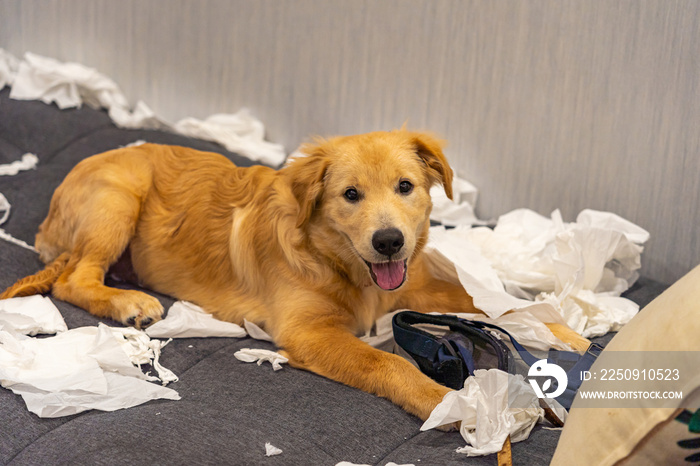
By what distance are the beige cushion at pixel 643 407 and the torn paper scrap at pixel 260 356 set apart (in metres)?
1.06

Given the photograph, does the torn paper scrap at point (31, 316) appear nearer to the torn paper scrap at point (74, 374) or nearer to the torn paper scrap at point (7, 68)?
the torn paper scrap at point (74, 374)

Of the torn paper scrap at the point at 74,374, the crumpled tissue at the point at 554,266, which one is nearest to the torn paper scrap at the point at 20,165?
the torn paper scrap at the point at 74,374

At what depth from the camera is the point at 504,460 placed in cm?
161

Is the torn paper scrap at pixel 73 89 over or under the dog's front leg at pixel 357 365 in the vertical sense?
over

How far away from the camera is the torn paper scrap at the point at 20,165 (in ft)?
11.7

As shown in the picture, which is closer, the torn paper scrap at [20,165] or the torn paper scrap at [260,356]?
the torn paper scrap at [260,356]

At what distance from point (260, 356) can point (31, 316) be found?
2.76 feet

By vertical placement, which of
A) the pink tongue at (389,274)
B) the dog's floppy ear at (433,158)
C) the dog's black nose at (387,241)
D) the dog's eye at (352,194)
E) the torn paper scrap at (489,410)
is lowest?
the torn paper scrap at (489,410)

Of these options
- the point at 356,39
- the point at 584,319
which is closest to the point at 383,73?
the point at 356,39

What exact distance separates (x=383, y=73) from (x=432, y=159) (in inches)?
66.5

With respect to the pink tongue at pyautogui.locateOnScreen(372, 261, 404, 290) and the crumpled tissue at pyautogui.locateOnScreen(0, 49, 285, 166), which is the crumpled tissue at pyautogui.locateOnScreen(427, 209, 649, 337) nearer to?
the pink tongue at pyautogui.locateOnScreen(372, 261, 404, 290)

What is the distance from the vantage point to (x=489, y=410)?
5.69 ft

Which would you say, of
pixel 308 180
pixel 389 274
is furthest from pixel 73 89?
pixel 389 274

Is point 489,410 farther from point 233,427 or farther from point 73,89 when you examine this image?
point 73,89
